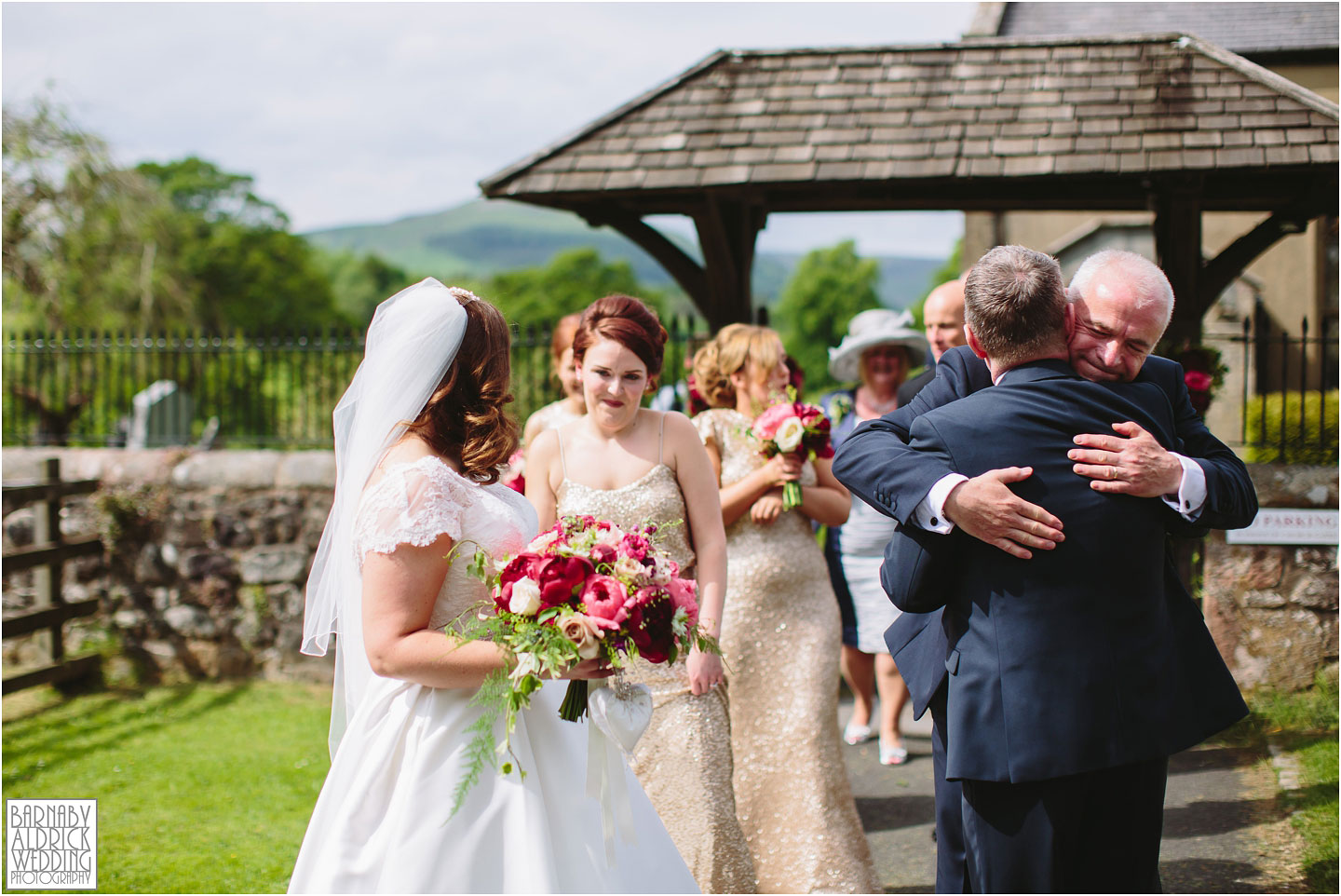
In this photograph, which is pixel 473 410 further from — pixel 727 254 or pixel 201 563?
pixel 201 563

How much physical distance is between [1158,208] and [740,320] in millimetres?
2934

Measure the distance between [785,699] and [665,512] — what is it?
1088 mm

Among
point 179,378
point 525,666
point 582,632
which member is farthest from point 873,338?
point 179,378

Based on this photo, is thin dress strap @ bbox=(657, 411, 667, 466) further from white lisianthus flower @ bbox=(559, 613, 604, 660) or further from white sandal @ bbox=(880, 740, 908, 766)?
white sandal @ bbox=(880, 740, 908, 766)

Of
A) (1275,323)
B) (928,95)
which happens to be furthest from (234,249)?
(928,95)

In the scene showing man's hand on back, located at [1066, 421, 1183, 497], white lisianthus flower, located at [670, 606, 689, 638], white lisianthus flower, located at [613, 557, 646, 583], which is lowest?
white lisianthus flower, located at [670, 606, 689, 638]

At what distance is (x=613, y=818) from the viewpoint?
2.60 metres

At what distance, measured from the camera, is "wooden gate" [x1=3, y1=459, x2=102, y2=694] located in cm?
716

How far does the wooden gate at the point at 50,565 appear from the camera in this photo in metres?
7.16

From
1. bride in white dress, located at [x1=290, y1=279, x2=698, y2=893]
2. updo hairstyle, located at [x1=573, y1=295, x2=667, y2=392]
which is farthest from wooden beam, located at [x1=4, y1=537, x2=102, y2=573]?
bride in white dress, located at [x1=290, y1=279, x2=698, y2=893]

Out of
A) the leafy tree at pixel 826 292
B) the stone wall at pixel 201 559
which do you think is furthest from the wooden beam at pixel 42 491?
the leafy tree at pixel 826 292

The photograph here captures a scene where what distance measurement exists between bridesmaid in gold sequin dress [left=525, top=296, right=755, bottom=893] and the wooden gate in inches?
208

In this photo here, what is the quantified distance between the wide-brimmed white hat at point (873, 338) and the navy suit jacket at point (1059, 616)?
129 inches

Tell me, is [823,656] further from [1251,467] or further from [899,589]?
[1251,467]
